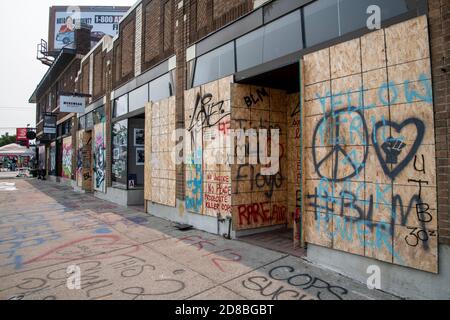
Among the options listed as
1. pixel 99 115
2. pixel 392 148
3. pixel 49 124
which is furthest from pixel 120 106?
pixel 49 124

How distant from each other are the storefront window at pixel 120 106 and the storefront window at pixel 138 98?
48 cm

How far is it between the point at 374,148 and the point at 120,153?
12028 millimetres

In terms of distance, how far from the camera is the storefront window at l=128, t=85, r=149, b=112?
464 inches

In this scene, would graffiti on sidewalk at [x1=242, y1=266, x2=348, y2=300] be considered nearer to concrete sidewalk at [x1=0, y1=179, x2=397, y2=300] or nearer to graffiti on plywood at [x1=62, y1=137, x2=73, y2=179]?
concrete sidewalk at [x1=0, y1=179, x2=397, y2=300]

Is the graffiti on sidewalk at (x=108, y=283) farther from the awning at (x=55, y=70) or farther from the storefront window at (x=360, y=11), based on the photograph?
the awning at (x=55, y=70)

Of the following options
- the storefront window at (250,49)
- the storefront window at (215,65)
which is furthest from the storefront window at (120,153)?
the storefront window at (250,49)

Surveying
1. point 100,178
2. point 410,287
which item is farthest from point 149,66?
point 410,287

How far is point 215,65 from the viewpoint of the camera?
8.10 m

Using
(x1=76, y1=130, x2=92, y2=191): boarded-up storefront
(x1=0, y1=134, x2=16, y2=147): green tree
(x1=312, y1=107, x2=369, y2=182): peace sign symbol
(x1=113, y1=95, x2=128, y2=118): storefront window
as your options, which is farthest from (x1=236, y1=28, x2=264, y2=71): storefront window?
(x1=0, y1=134, x2=16, y2=147): green tree

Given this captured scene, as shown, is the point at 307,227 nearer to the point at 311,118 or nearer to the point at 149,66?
the point at 311,118

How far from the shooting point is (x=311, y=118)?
18.0 ft

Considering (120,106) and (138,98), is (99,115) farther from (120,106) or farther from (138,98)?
(138,98)

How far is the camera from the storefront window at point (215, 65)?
763 cm

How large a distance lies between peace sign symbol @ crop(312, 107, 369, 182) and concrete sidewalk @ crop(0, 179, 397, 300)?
1.80m
